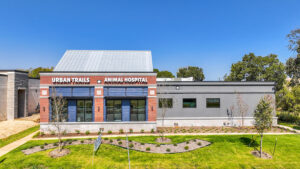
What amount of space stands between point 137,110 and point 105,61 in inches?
389

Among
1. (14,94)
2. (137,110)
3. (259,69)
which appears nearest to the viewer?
(137,110)

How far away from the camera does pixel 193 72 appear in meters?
90.7

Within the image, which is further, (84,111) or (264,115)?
(84,111)

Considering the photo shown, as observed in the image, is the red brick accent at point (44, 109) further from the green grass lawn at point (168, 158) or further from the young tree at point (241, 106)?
the young tree at point (241, 106)

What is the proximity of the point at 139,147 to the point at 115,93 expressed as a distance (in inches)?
340

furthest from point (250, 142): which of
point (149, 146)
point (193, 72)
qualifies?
point (193, 72)

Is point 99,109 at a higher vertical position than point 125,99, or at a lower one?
lower

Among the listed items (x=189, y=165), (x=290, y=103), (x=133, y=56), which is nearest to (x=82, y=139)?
(x=189, y=165)

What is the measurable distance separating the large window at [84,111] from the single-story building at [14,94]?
52.4 ft

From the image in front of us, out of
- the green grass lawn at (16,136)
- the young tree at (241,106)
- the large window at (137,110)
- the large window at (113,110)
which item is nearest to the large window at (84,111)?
the large window at (113,110)

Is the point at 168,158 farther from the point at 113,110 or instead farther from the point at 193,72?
the point at 193,72

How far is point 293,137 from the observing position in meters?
19.6

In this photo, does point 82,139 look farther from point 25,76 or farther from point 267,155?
point 25,76

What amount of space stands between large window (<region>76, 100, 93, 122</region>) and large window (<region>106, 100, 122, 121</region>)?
7.77ft
